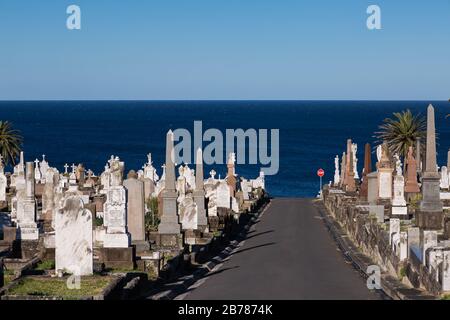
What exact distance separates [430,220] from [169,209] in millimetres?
7141

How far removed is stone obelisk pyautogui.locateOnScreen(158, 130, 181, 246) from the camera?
26.8m

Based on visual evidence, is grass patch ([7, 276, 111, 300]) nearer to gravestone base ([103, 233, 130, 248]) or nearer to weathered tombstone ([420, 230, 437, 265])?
gravestone base ([103, 233, 130, 248])

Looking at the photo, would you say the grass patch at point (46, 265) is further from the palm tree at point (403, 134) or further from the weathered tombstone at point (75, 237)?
the palm tree at point (403, 134)

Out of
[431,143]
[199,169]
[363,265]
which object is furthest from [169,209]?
[431,143]

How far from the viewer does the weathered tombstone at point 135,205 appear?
2312cm

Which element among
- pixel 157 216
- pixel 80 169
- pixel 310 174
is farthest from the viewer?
pixel 310 174

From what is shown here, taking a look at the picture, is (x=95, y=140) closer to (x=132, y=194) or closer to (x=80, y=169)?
(x=80, y=169)

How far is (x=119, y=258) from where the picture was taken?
67.9 feet

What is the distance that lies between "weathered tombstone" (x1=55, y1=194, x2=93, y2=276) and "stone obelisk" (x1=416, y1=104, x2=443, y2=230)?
11.4m

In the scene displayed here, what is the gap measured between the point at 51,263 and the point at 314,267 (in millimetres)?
6431

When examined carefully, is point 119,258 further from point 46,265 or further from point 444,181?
point 444,181
